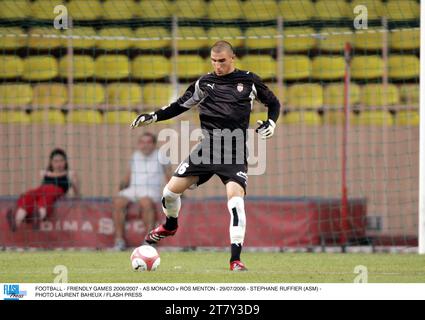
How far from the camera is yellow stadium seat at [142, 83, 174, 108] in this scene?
1561 cm

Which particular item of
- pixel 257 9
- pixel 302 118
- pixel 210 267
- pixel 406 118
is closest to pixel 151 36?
pixel 257 9

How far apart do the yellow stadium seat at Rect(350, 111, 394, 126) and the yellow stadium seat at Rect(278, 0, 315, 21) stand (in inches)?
104

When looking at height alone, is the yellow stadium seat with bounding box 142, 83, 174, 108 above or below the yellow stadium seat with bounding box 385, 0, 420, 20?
below

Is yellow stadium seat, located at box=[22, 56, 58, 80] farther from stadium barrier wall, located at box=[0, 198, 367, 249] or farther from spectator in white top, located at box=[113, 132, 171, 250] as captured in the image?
stadium barrier wall, located at box=[0, 198, 367, 249]

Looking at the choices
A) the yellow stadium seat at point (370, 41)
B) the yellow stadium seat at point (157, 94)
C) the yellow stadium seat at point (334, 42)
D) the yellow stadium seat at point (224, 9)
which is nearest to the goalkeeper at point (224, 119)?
the yellow stadium seat at point (157, 94)

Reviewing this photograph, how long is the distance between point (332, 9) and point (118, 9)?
393cm

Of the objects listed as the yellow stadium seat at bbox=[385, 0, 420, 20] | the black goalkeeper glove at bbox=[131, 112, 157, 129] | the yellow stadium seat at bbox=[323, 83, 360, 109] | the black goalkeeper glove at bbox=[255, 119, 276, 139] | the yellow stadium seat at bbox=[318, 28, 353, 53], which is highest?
the yellow stadium seat at bbox=[385, 0, 420, 20]

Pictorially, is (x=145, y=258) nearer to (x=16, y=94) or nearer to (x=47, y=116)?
(x=47, y=116)

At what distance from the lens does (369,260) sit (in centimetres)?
1127

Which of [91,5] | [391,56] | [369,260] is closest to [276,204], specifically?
[369,260]

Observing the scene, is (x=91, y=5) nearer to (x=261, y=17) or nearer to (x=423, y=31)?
(x=261, y=17)

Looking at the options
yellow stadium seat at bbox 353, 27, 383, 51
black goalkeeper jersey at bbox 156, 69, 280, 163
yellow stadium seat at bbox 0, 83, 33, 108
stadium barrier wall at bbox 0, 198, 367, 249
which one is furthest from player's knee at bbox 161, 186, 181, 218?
yellow stadium seat at bbox 353, 27, 383, 51

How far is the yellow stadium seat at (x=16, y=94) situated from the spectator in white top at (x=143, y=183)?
8.39ft

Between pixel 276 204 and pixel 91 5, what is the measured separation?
6498 mm
